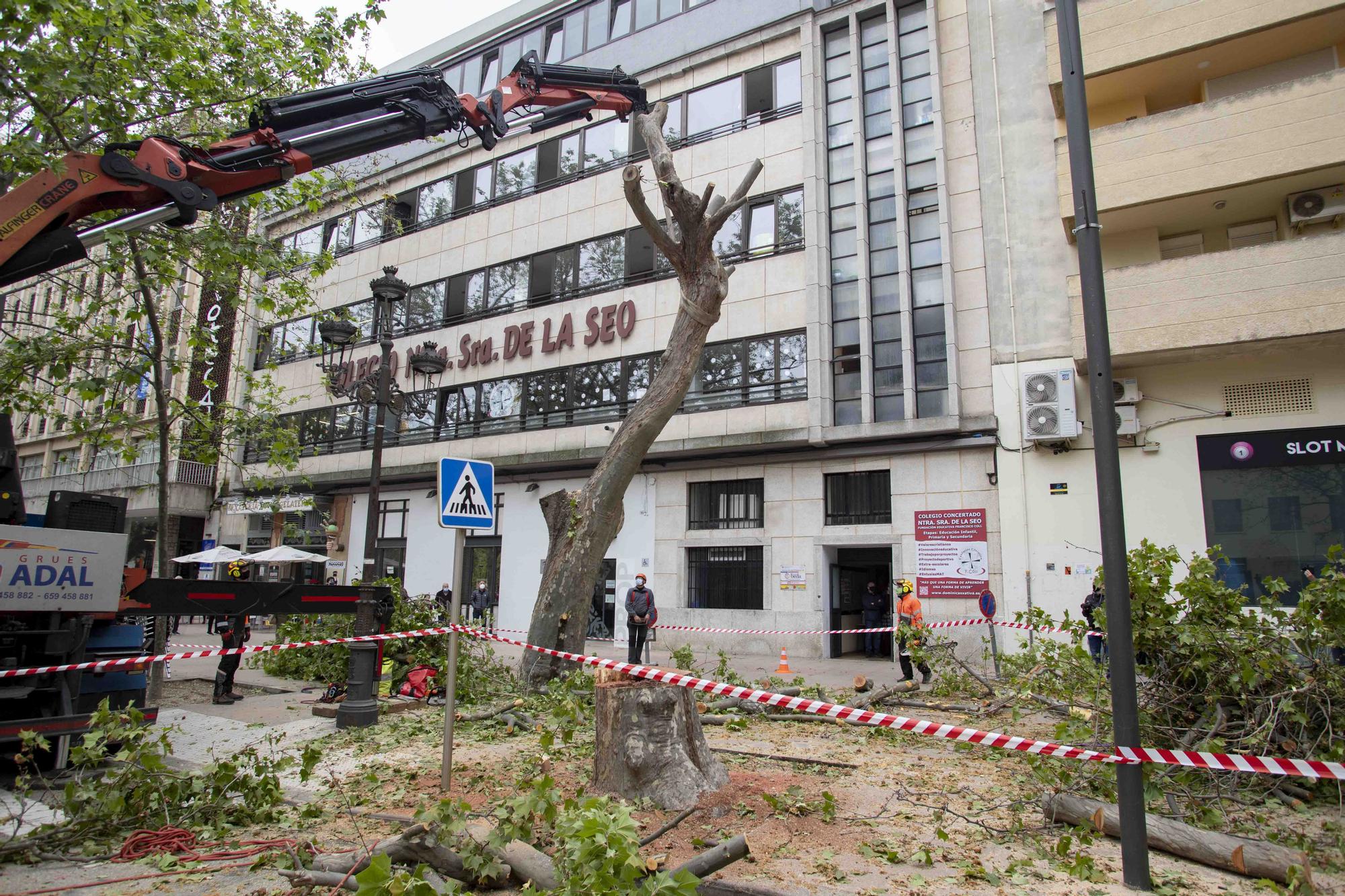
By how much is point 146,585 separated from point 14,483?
55.4 inches

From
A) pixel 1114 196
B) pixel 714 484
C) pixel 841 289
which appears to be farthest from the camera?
pixel 714 484

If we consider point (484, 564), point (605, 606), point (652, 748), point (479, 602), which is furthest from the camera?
point (484, 564)

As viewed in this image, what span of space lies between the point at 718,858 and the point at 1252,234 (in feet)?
54.4

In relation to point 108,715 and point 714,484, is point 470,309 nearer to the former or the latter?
point 714,484

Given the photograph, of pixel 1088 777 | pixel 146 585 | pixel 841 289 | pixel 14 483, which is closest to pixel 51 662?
pixel 146 585

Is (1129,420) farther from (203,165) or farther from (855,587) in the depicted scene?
(203,165)

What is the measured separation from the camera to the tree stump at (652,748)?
5.72 metres

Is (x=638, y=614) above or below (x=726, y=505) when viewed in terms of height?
below

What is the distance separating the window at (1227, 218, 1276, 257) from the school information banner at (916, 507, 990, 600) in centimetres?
678

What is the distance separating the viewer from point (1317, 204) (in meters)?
13.6

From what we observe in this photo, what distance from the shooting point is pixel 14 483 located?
6.98m

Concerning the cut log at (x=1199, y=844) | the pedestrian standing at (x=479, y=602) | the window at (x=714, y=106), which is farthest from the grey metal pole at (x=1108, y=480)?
the pedestrian standing at (x=479, y=602)

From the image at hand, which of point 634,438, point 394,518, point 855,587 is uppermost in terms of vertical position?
point 634,438

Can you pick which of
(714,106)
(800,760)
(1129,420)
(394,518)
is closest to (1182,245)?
(1129,420)
